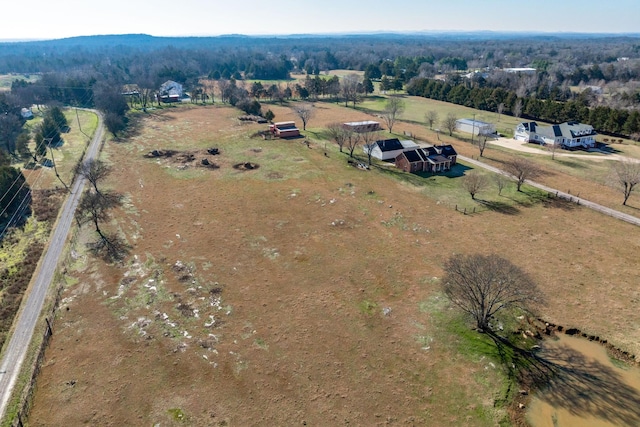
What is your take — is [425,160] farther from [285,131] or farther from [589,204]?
[285,131]

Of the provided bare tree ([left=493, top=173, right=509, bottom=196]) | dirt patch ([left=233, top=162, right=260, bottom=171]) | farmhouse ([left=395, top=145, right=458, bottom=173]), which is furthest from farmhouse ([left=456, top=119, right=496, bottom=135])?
dirt patch ([left=233, top=162, right=260, bottom=171])

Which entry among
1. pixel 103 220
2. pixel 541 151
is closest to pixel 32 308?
pixel 103 220

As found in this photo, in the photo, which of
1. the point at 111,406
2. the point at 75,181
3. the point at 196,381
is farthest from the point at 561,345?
the point at 75,181

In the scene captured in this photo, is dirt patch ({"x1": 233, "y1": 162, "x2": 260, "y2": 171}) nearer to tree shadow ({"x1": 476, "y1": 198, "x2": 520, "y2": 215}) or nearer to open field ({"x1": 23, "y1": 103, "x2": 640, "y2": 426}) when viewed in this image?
open field ({"x1": 23, "y1": 103, "x2": 640, "y2": 426})

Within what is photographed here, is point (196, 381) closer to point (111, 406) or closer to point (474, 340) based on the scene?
point (111, 406)

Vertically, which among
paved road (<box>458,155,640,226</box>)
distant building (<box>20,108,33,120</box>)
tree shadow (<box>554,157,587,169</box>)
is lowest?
tree shadow (<box>554,157,587,169</box>)

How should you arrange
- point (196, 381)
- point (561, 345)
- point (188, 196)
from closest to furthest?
1. point (196, 381)
2. point (561, 345)
3. point (188, 196)

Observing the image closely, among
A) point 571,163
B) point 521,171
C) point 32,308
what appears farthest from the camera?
point 571,163
